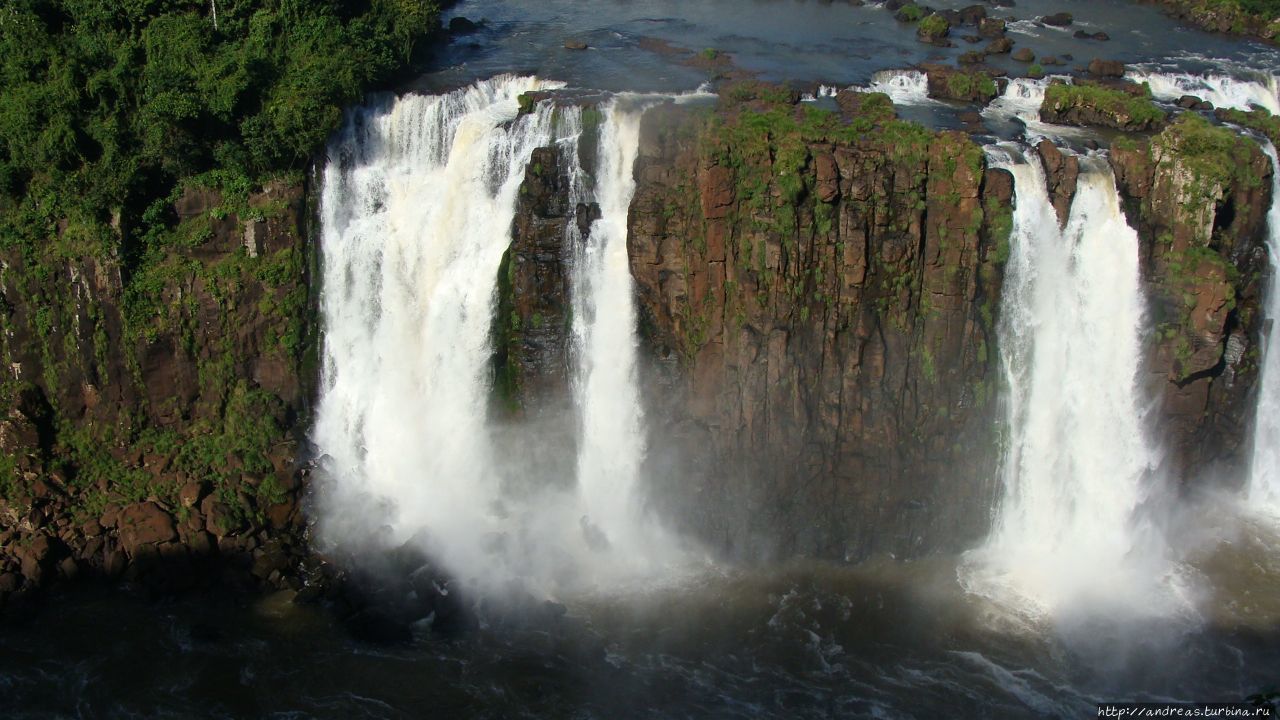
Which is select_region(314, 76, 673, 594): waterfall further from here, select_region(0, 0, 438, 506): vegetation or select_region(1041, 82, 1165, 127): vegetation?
select_region(1041, 82, 1165, 127): vegetation

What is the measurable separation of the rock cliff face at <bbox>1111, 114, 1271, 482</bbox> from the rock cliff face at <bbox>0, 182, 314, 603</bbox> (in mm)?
23248

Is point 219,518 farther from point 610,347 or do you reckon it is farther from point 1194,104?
point 1194,104

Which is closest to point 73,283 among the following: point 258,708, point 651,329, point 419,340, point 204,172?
point 204,172

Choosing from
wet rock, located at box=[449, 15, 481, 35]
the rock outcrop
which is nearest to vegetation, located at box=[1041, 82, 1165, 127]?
the rock outcrop

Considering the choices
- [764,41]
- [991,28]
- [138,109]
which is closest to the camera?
[138,109]

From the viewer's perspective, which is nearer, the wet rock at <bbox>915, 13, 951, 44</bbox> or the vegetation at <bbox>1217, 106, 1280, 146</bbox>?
the vegetation at <bbox>1217, 106, 1280, 146</bbox>

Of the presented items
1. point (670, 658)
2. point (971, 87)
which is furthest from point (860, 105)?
point (670, 658)

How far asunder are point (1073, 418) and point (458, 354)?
17.0 metres

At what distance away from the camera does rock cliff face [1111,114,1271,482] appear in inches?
1089

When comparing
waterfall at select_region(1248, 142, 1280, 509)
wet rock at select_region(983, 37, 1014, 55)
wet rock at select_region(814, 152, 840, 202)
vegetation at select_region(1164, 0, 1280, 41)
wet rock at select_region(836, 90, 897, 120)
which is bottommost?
waterfall at select_region(1248, 142, 1280, 509)

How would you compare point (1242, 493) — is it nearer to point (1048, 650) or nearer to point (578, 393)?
point (1048, 650)

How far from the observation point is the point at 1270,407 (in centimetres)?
3030

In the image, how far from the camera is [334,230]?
101ft

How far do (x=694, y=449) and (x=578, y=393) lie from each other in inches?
143
